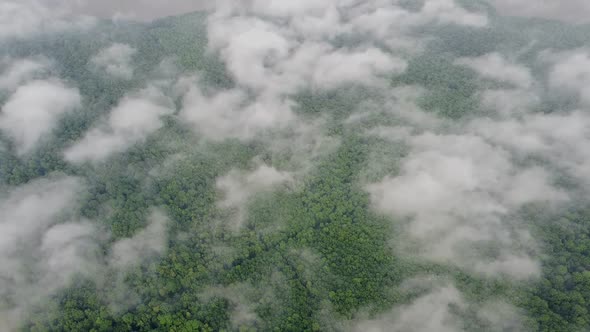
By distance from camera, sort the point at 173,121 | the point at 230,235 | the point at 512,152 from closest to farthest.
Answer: the point at 230,235, the point at 512,152, the point at 173,121

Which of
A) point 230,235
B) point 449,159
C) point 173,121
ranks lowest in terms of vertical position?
point 230,235

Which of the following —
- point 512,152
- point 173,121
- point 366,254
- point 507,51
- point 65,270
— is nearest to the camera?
point 65,270

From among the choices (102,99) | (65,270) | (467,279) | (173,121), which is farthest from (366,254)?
(102,99)

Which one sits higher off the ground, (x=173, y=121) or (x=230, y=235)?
(x=173, y=121)

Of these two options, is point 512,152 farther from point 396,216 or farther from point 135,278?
point 135,278

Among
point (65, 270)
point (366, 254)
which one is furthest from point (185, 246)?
point (366, 254)

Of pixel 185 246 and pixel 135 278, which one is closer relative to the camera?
pixel 135 278
